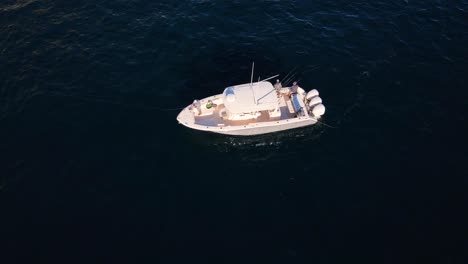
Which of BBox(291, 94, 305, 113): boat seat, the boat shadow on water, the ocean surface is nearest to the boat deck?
BBox(291, 94, 305, 113): boat seat

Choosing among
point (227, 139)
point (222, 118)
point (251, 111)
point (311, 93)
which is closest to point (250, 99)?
point (251, 111)

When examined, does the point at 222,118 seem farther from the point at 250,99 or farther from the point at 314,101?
the point at 314,101

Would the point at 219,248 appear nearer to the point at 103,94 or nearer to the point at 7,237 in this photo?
the point at 7,237

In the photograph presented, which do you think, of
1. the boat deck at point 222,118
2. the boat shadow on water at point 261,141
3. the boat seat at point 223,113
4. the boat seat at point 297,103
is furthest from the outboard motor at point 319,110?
the boat seat at point 223,113

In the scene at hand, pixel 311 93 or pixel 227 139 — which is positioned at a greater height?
pixel 311 93

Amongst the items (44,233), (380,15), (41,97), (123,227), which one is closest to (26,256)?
(44,233)
